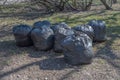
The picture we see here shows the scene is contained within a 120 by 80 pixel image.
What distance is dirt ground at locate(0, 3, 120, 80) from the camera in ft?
15.2

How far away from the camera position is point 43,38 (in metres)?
5.49

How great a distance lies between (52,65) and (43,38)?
724mm

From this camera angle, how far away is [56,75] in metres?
4.63

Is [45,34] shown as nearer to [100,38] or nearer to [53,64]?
[53,64]

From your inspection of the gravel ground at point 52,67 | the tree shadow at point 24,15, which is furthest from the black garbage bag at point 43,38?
the tree shadow at point 24,15

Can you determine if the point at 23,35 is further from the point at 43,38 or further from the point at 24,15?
the point at 24,15

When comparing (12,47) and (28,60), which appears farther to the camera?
(12,47)

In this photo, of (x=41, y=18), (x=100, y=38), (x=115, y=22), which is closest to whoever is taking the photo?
(x=100, y=38)

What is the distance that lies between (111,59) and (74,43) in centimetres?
76

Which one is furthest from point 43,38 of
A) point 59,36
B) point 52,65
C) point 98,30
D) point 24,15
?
point 24,15

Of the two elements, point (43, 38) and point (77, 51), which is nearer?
point (77, 51)

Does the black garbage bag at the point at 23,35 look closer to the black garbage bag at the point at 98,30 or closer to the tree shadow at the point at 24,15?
the black garbage bag at the point at 98,30

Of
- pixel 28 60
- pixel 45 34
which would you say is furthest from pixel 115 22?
pixel 28 60

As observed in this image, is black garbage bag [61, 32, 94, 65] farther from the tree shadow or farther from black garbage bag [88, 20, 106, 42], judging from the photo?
the tree shadow
